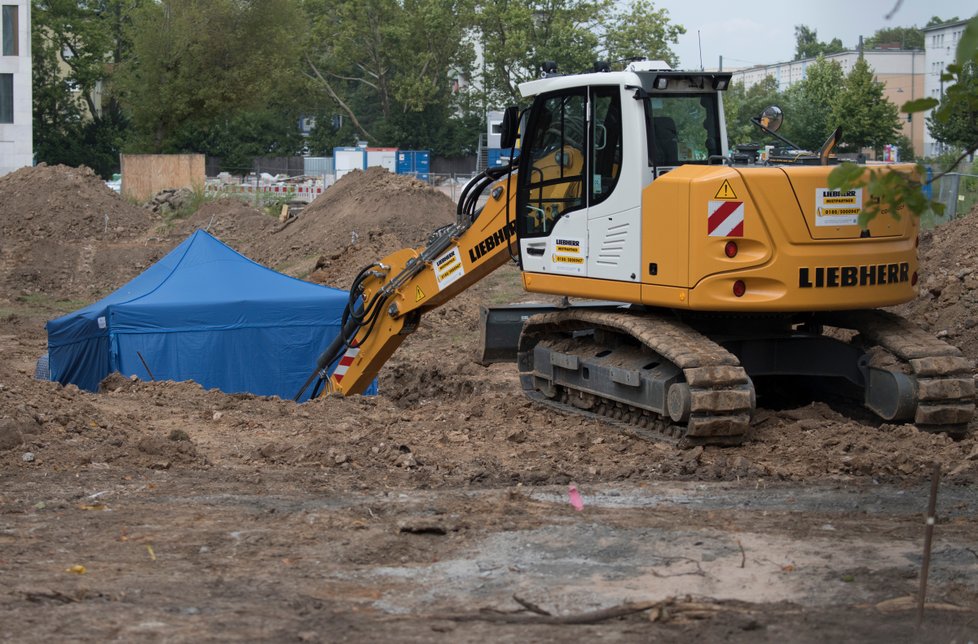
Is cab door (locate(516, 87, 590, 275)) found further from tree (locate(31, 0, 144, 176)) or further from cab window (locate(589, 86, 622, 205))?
tree (locate(31, 0, 144, 176))

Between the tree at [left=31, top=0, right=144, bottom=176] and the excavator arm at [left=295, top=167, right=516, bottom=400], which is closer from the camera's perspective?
the excavator arm at [left=295, top=167, right=516, bottom=400]

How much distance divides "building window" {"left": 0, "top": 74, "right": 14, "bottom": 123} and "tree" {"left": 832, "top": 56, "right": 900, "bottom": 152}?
35.1 m

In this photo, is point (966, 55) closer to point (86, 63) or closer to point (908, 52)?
point (86, 63)

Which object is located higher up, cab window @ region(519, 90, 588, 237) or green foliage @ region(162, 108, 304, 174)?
green foliage @ region(162, 108, 304, 174)

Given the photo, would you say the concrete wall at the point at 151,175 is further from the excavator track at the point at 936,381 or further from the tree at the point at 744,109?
the excavator track at the point at 936,381

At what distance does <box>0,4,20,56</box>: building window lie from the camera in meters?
53.6

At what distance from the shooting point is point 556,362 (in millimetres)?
10828

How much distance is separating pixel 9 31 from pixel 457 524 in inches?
2095

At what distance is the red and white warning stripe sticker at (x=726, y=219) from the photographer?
8.68 m

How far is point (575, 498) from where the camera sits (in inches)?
312

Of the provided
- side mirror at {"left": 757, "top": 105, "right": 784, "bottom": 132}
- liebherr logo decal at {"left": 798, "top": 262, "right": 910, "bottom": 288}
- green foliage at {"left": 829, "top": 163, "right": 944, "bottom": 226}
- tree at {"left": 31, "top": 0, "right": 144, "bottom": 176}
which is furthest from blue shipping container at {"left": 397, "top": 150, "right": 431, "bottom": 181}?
green foliage at {"left": 829, "top": 163, "right": 944, "bottom": 226}

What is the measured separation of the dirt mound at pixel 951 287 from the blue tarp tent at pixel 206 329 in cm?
732

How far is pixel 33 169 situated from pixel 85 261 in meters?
6.87

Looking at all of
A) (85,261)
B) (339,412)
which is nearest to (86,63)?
(85,261)
